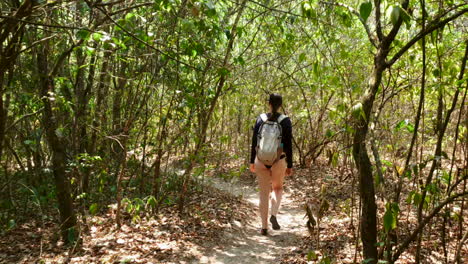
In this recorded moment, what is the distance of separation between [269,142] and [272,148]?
3.9 inches

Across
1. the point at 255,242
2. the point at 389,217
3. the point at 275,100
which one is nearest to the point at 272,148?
the point at 275,100

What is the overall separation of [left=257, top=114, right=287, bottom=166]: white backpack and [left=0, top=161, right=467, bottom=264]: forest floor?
74 centimetres

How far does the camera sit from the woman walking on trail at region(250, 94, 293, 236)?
5.49 metres

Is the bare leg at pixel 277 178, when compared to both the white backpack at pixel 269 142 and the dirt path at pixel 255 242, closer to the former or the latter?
the white backpack at pixel 269 142

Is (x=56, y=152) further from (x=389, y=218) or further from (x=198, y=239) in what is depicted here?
(x=389, y=218)

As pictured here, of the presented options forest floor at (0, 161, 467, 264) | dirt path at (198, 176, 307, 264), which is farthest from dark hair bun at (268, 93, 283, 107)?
dirt path at (198, 176, 307, 264)

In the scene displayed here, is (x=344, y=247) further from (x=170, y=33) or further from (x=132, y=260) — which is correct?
(x=170, y=33)

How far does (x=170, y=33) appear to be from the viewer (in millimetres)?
5938

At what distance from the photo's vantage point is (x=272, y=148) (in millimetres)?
5453

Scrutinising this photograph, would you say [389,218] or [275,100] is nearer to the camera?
[389,218]

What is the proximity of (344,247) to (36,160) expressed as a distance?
20.2 feet

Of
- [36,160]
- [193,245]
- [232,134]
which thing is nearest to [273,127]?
[193,245]

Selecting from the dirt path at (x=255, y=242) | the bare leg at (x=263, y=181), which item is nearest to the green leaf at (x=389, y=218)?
the dirt path at (x=255, y=242)

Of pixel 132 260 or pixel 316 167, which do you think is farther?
pixel 316 167
